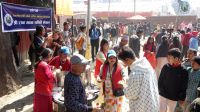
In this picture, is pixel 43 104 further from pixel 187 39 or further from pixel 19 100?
pixel 187 39

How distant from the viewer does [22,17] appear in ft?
33.6

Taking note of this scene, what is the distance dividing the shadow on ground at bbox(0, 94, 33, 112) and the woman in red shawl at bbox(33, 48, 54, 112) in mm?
1739

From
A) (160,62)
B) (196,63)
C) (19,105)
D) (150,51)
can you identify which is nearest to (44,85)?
(19,105)

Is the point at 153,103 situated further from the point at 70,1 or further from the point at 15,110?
the point at 70,1

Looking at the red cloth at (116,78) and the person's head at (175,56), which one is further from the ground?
the person's head at (175,56)

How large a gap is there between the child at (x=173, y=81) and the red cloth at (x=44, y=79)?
2076mm

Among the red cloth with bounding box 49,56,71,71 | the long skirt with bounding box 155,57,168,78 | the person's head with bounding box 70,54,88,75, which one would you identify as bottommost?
the long skirt with bounding box 155,57,168,78

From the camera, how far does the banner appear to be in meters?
9.16

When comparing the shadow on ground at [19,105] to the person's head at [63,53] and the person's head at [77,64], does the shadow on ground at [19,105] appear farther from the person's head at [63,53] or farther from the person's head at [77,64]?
the person's head at [77,64]

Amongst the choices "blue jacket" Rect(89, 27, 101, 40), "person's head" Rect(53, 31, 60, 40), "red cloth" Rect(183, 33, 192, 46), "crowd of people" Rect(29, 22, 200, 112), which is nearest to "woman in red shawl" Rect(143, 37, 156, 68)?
"crowd of people" Rect(29, 22, 200, 112)

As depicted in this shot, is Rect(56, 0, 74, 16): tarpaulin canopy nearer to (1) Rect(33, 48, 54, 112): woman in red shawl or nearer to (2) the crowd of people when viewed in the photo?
(2) the crowd of people

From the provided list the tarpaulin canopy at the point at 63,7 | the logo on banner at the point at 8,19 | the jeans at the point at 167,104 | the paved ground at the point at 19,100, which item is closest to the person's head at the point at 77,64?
the jeans at the point at 167,104

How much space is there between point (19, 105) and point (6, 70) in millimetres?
1210

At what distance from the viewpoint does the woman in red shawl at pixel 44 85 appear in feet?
20.5
